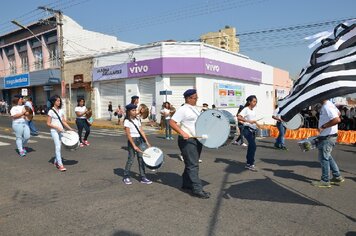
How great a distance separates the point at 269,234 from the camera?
12.9 feet

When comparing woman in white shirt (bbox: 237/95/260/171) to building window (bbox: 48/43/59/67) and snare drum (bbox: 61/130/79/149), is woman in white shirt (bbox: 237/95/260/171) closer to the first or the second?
snare drum (bbox: 61/130/79/149)

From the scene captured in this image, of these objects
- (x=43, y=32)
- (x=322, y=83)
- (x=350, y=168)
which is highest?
(x=43, y=32)

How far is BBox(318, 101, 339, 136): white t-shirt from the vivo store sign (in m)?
35.1

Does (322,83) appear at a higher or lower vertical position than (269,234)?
higher

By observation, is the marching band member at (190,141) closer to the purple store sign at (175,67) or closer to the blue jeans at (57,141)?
the blue jeans at (57,141)

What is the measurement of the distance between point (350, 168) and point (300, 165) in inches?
45.0

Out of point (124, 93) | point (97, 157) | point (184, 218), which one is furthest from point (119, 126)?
point (184, 218)

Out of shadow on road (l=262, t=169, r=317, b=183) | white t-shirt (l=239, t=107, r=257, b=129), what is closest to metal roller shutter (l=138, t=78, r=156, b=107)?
white t-shirt (l=239, t=107, r=257, b=129)

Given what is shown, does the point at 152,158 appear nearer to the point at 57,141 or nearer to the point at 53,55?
the point at 57,141

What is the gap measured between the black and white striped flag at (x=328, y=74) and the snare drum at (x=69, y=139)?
4954 millimetres

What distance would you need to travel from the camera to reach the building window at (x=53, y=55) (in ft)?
106

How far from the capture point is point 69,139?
7.57 metres

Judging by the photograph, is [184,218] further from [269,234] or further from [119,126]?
[119,126]

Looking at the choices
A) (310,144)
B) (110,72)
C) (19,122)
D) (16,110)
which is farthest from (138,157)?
(110,72)
